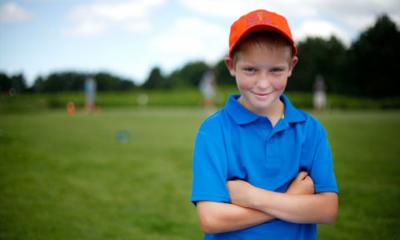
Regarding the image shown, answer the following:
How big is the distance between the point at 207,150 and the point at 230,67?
474 mm

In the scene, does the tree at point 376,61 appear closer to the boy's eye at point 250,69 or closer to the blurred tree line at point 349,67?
the blurred tree line at point 349,67

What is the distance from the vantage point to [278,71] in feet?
5.56

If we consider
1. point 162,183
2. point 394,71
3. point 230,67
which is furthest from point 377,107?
point 230,67

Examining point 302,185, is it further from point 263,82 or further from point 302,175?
point 263,82

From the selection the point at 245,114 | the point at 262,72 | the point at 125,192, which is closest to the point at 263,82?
the point at 262,72

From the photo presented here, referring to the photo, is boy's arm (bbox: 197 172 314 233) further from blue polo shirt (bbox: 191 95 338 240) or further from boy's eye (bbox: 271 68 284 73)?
boy's eye (bbox: 271 68 284 73)

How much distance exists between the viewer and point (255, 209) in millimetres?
1664

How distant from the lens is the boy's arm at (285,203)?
1.64 metres

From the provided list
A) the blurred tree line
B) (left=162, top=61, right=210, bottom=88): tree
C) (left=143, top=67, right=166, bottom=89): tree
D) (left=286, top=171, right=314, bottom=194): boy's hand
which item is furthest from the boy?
(left=162, top=61, right=210, bottom=88): tree

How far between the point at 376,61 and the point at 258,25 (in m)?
44.2

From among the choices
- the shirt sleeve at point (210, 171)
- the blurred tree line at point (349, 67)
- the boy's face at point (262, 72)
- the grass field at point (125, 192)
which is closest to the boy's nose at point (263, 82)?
the boy's face at point (262, 72)

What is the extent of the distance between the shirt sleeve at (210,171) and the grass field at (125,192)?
2116 millimetres

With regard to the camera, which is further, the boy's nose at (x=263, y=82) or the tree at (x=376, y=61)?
the tree at (x=376, y=61)

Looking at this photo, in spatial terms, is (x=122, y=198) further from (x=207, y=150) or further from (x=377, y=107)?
(x=377, y=107)
